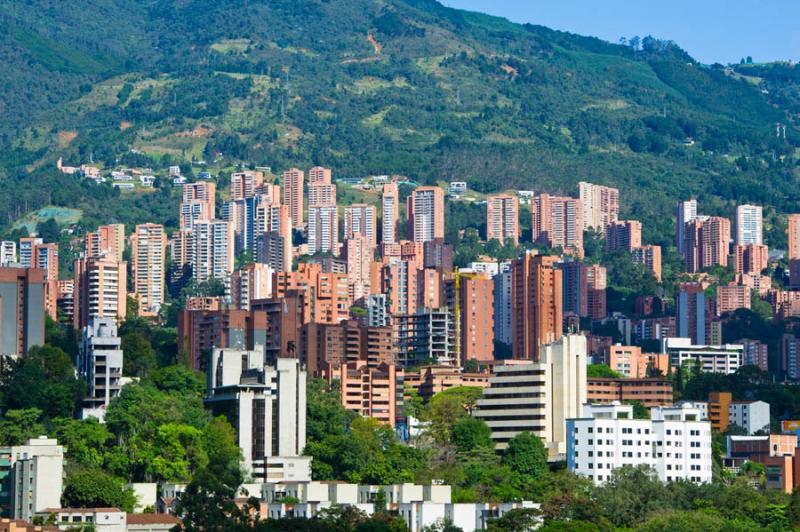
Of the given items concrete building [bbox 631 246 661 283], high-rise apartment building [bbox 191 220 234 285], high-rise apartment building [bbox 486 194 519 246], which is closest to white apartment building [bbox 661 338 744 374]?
concrete building [bbox 631 246 661 283]

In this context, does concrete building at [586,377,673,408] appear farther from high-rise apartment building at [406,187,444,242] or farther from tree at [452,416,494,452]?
high-rise apartment building at [406,187,444,242]

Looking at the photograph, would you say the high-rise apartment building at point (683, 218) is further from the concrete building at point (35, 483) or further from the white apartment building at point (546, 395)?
the concrete building at point (35, 483)

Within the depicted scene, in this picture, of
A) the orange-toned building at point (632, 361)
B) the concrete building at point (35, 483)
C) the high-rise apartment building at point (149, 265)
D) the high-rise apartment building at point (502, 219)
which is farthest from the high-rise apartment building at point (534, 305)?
the high-rise apartment building at point (502, 219)

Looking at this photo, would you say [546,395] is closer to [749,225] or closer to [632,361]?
[632,361]

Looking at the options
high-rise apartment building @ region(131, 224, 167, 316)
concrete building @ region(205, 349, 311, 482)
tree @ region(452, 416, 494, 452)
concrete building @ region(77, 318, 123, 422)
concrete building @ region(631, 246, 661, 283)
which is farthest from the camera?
concrete building @ region(631, 246, 661, 283)

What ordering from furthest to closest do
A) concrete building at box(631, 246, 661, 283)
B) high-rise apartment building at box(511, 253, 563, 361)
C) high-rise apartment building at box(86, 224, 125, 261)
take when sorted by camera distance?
concrete building at box(631, 246, 661, 283)
high-rise apartment building at box(86, 224, 125, 261)
high-rise apartment building at box(511, 253, 563, 361)

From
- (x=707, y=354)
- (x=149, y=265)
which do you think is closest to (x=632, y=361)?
(x=707, y=354)
